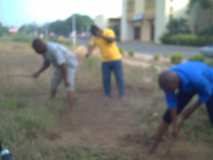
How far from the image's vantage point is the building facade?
115ft

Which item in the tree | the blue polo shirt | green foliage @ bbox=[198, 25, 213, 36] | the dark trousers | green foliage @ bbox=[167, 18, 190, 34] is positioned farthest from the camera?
green foliage @ bbox=[167, 18, 190, 34]

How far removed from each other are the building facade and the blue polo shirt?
3131 centimetres

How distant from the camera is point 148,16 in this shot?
126 feet

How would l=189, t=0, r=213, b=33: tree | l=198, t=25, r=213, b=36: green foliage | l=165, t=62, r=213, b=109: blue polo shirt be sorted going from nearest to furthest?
l=165, t=62, r=213, b=109: blue polo shirt < l=198, t=25, r=213, b=36: green foliage < l=189, t=0, r=213, b=33: tree

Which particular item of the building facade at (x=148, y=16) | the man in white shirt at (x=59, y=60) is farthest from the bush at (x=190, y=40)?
the man in white shirt at (x=59, y=60)

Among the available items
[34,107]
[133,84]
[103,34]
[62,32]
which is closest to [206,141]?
[34,107]

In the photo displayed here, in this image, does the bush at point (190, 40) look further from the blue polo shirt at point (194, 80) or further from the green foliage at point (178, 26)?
the blue polo shirt at point (194, 80)

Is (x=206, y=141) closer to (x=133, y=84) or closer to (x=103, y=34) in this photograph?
(x=103, y=34)

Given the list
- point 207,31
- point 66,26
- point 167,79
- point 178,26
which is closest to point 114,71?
point 167,79

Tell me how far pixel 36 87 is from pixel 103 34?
6.40ft

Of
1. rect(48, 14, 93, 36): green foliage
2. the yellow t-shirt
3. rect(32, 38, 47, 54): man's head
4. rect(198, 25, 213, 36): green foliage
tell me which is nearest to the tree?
rect(198, 25, 213, 36): green foliage

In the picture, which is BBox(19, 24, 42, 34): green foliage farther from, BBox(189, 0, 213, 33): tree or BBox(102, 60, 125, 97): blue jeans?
BBox(102, 60, 125, 97): blue jeans

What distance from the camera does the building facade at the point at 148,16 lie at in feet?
115

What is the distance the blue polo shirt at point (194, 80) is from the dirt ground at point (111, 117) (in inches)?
25.3
